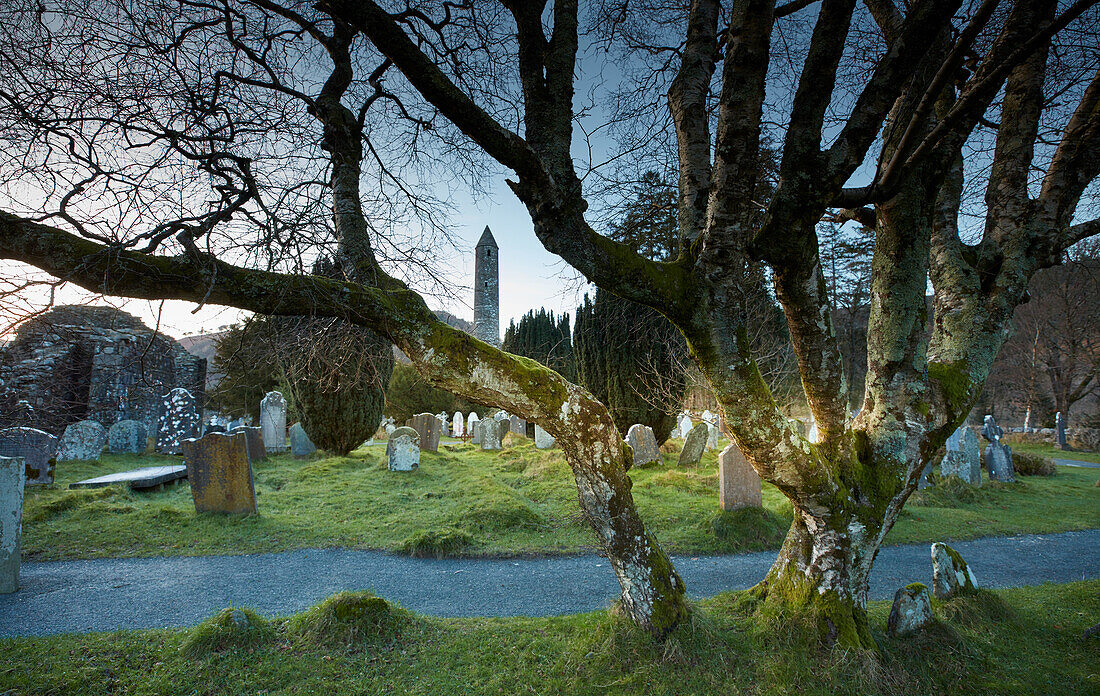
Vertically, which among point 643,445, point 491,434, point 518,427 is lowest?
point 643,445

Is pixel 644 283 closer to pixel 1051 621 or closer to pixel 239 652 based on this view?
pixel 239 652

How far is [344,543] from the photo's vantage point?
6590 mm

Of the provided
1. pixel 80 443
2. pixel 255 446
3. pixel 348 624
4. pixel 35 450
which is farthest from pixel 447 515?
pixel 80 443

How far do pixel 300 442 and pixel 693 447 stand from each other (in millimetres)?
10670

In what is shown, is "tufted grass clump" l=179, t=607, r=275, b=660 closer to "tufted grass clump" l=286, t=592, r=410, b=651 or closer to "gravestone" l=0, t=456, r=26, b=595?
"tufted grass clump" l=286, t=592, r=410, b=651

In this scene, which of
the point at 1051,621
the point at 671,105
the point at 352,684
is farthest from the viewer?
the point at 1051,621

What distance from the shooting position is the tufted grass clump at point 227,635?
3375 millimetres

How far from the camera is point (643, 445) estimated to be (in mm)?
11453

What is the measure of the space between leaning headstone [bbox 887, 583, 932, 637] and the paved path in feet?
4.88

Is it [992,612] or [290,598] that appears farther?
[290,598]

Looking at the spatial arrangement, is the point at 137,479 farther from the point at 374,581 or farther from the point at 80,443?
the point at 374,581

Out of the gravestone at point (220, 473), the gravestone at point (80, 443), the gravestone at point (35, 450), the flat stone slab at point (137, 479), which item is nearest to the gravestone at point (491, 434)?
the flat stone slab at point (137, 479)

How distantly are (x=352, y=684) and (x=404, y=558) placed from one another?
9.99 ft

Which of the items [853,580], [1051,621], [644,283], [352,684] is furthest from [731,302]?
[1051,621]
